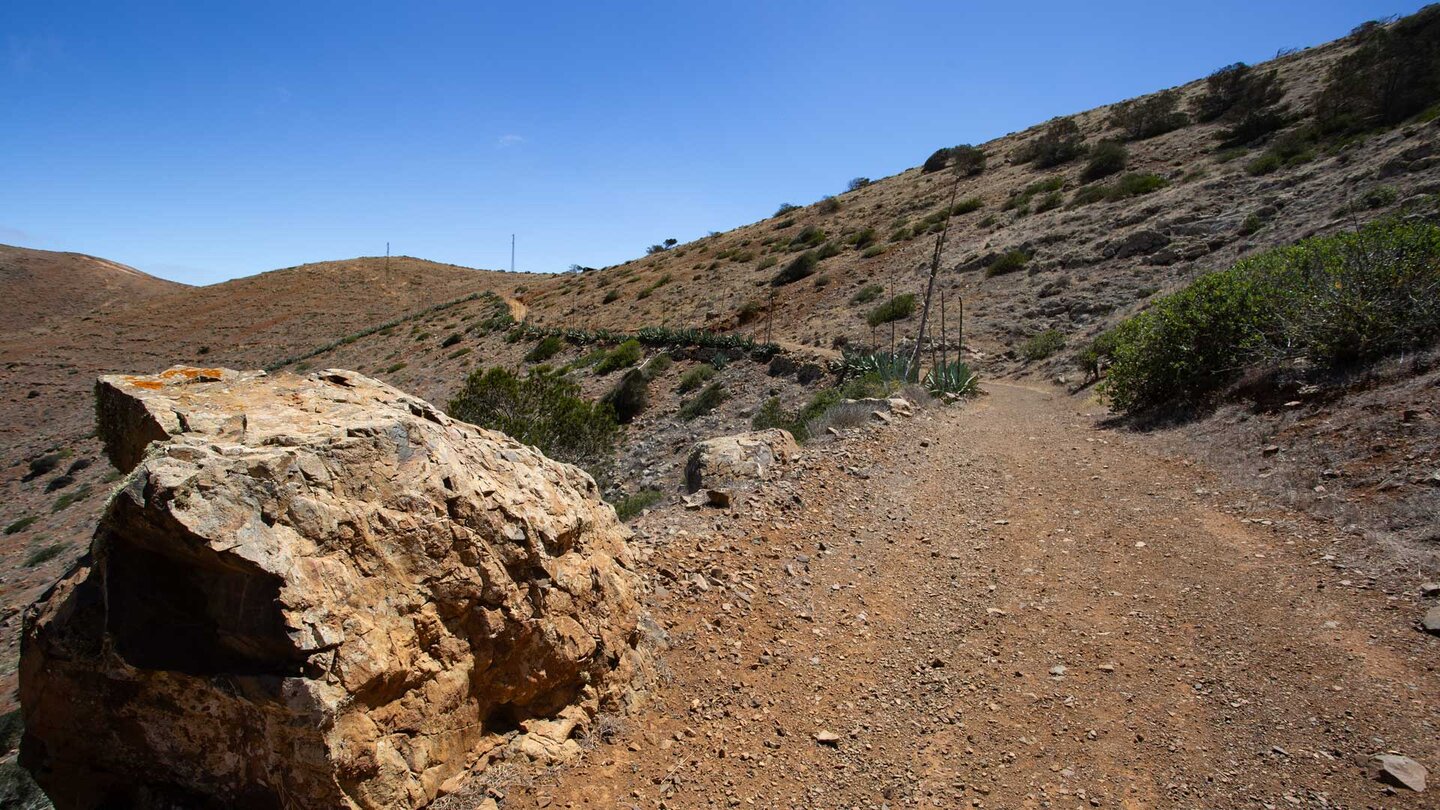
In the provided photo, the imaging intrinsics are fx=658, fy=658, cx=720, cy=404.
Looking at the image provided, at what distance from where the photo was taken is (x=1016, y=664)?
15.7 feet

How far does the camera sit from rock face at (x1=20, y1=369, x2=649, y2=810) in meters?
2.77

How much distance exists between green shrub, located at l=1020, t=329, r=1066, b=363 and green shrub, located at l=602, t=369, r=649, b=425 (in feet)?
39.0

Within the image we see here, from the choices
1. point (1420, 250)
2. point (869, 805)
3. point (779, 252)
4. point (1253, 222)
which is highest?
point (779, 252)

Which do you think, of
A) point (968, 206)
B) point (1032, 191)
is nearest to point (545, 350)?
point (968, 206)

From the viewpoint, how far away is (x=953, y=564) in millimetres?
6449

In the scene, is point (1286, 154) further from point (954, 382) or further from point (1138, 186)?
point (954, 382)

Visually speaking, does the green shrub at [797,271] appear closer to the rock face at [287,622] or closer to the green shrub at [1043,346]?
the green shrub at [1043,346]

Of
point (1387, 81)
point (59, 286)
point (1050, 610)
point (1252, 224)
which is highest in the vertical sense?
point (1387, 81)

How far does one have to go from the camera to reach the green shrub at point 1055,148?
35969 millimetres

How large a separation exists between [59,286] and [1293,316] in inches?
3637

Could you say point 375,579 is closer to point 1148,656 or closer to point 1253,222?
point 1148,656

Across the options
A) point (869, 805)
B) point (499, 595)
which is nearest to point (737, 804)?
point (869, 805)

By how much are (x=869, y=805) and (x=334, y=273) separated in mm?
74466

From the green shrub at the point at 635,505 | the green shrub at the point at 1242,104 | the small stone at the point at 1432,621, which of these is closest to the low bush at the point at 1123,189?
the green shrub at the point at 1242,104
